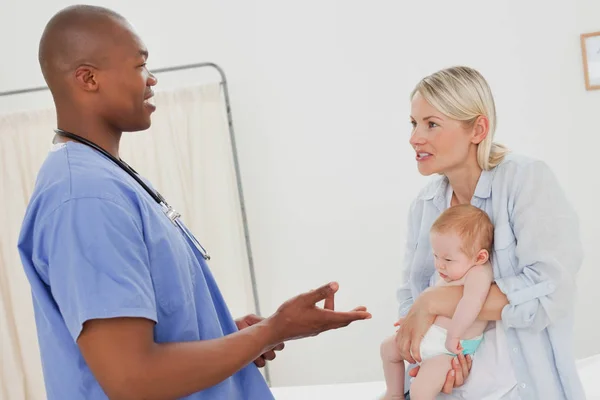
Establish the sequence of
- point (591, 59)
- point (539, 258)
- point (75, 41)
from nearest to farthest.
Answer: point (75, 41)
point (539, 258)
point (591, 59)

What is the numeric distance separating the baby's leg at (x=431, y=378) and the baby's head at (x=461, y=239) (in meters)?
0.23

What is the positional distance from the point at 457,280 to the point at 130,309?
1118mm

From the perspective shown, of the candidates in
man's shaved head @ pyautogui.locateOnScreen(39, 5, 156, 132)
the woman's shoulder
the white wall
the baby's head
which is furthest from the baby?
the white wall

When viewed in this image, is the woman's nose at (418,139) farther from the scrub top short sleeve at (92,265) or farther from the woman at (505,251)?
the scrub top short sleeve at (92,265)

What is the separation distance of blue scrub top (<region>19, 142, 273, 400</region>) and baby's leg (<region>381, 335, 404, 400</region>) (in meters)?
0.84

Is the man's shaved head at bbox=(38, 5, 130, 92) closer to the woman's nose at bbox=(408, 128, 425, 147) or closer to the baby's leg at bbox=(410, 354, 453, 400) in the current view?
the woman's nose at bbox=(408, 128, 425, 147)

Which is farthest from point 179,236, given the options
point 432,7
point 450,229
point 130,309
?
point 432,7

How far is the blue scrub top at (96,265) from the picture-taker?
4.03 feet

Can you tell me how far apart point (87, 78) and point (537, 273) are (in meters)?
1.21

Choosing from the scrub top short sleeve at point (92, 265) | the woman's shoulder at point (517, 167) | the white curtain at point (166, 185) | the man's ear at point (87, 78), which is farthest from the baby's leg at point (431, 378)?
the white curtain at point (166, 185)

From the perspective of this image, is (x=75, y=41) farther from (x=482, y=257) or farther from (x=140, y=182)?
(x=482, y=257)

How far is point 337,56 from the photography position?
429cm

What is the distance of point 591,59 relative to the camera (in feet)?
13.0

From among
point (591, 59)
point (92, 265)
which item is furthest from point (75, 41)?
point (591, 59)
